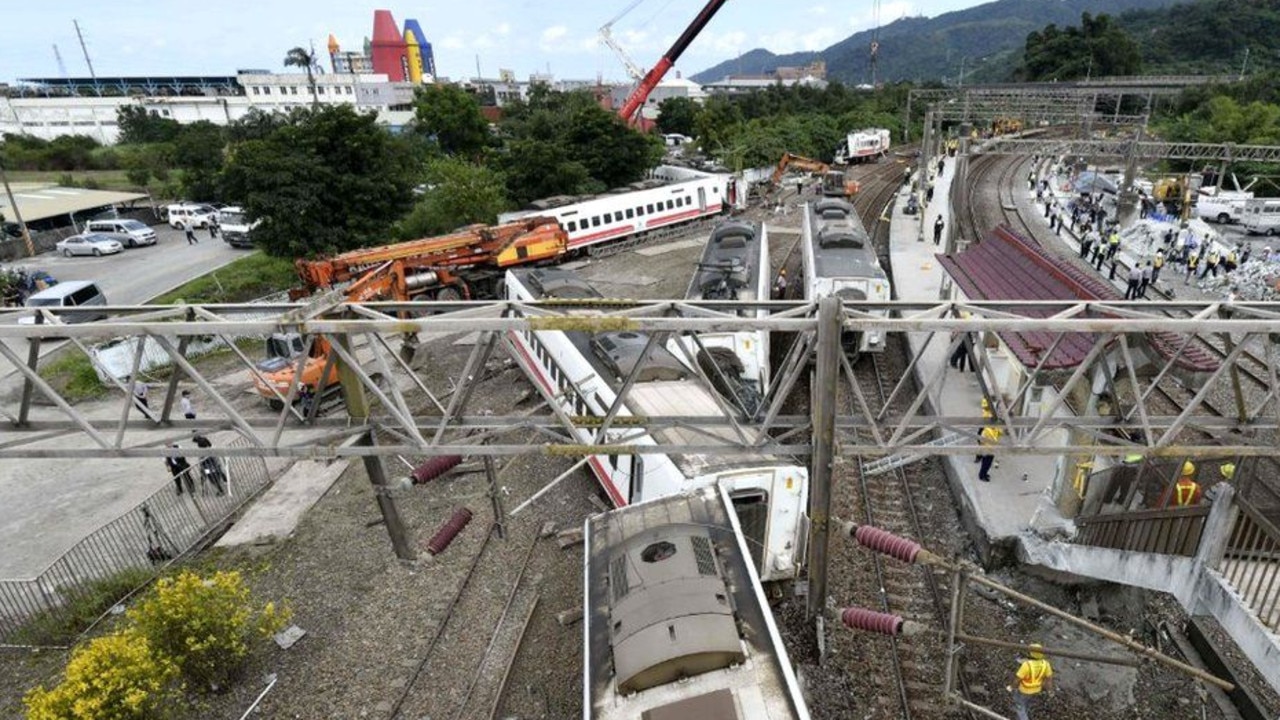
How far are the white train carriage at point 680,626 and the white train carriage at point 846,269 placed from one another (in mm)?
8877

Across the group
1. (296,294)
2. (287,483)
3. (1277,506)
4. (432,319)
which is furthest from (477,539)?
(296,294)

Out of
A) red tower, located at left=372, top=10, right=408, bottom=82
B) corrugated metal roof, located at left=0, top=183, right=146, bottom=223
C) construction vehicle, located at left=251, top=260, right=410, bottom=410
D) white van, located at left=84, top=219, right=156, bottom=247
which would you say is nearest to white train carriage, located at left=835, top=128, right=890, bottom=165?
construction vehicle, located at left=251, top=260, right=410, bottom=410

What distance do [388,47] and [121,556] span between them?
12757 centimetres

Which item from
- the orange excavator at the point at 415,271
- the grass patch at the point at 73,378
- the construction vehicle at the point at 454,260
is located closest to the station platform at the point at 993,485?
the orange excavator at the point at 415,271

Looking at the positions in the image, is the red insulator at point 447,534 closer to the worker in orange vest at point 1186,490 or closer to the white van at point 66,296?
the worker in orange vest at point 1186,490

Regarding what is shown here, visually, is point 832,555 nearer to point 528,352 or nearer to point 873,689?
point 873,689

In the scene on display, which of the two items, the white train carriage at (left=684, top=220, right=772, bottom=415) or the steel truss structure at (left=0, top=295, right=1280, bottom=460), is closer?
the steel truss structure at (left=0, top=295, right=1280, bottom=460)

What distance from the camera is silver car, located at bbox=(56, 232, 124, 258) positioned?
37094mm

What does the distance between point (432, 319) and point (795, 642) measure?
23.7 feet

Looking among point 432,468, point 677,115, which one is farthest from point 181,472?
point 677,115

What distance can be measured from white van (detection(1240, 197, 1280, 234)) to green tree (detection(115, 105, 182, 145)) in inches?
3591

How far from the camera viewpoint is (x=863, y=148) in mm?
59312

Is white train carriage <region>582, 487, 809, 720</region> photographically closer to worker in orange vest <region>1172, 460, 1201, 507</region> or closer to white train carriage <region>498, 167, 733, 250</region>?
worker in orange vest <region>1172, 460, 1201, 507</region>

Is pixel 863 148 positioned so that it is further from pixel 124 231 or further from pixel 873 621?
pixel 873 621
